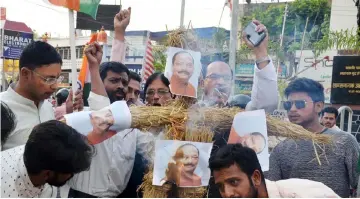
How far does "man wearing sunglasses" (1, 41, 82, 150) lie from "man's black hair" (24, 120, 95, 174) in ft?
1.68

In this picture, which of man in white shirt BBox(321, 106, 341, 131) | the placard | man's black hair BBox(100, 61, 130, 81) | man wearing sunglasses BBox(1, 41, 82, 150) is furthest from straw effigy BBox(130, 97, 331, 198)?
the placard

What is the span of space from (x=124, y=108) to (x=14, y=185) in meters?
0.55

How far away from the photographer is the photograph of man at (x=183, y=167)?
2170mm

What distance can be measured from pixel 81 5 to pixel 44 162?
1.81m

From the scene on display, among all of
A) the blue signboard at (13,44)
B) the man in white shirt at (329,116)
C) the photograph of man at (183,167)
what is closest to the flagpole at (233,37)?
the photograph of man at (183,167)

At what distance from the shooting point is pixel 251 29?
2355mm

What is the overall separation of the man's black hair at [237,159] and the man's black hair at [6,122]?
838 millimetres

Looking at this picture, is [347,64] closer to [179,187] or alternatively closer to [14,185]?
[179,187]

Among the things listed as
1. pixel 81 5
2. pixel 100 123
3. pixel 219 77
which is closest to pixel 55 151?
pixel 100 123

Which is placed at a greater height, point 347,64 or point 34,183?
Result: point 347,64

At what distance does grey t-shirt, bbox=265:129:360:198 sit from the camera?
2469mm

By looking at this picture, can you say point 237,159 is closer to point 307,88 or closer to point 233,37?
point 307,88

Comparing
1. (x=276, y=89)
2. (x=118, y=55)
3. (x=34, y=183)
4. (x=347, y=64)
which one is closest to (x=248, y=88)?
(x=276, y=89)

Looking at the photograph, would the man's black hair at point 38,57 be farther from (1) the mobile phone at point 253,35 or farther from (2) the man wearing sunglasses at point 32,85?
(1) the mobile phone at point 253,35
